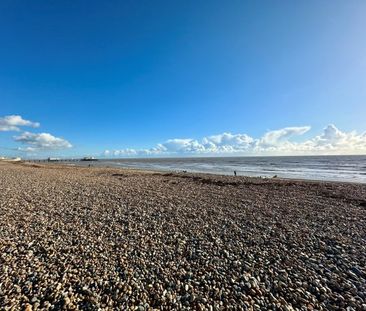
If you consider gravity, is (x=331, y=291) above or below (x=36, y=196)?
below

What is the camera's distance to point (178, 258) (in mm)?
5605

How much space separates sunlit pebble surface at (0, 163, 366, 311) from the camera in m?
4.10

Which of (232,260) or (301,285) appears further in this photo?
(232,260)

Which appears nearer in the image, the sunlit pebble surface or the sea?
the sunlit pebble surface

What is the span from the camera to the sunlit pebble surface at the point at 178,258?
4102mm

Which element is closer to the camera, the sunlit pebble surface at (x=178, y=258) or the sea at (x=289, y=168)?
the sunlit pebble surface at (x=178, y=258)

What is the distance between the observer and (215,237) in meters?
7.06

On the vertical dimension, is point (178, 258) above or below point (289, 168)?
below

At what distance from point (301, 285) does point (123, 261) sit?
13.0 feet

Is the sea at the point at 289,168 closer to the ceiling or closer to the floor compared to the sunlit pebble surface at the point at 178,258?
closer to the ceiling

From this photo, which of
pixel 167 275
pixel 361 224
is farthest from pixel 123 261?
pixel 361 224

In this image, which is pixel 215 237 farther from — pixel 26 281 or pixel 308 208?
pixel 308 208

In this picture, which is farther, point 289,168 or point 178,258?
point 289,168

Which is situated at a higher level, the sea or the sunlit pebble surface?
the sea
